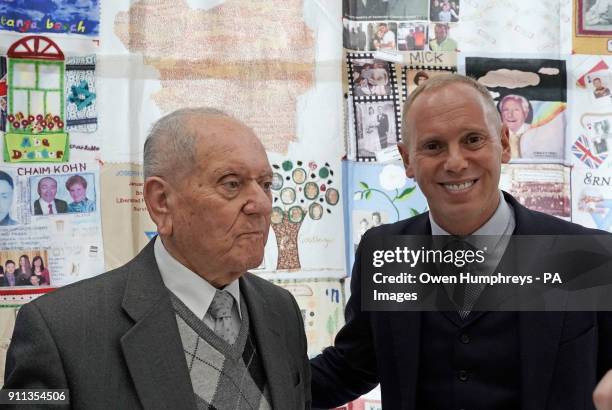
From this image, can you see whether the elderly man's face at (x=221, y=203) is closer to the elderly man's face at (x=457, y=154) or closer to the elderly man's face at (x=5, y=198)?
the elderly man's face at (x=457, y=154)

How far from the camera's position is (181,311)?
123cm

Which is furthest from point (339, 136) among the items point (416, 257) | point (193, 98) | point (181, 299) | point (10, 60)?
point (181, 299)

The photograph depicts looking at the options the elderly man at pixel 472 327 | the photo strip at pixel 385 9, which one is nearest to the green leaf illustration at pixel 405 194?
the photo strip at pixel 385 9

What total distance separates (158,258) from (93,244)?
1.02m

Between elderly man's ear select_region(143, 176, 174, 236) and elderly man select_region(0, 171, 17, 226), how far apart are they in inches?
43.9

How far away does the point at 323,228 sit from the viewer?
7.65 feet

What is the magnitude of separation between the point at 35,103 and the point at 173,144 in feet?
3.79

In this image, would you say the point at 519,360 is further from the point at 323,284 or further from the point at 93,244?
the point at 93,244

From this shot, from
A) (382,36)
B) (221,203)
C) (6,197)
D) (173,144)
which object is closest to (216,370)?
(221,203)

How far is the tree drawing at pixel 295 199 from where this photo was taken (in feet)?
7.61

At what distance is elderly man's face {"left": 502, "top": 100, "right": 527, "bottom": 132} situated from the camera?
2.40m

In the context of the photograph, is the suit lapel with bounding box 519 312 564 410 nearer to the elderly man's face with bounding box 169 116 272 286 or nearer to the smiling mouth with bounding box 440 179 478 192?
the smiling mouth with bounding box 440 179 478 192

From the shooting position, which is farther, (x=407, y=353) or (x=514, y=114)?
(x=514, y=114)

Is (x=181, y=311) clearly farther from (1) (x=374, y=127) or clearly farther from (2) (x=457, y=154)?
(1) (x=374, y=127)
